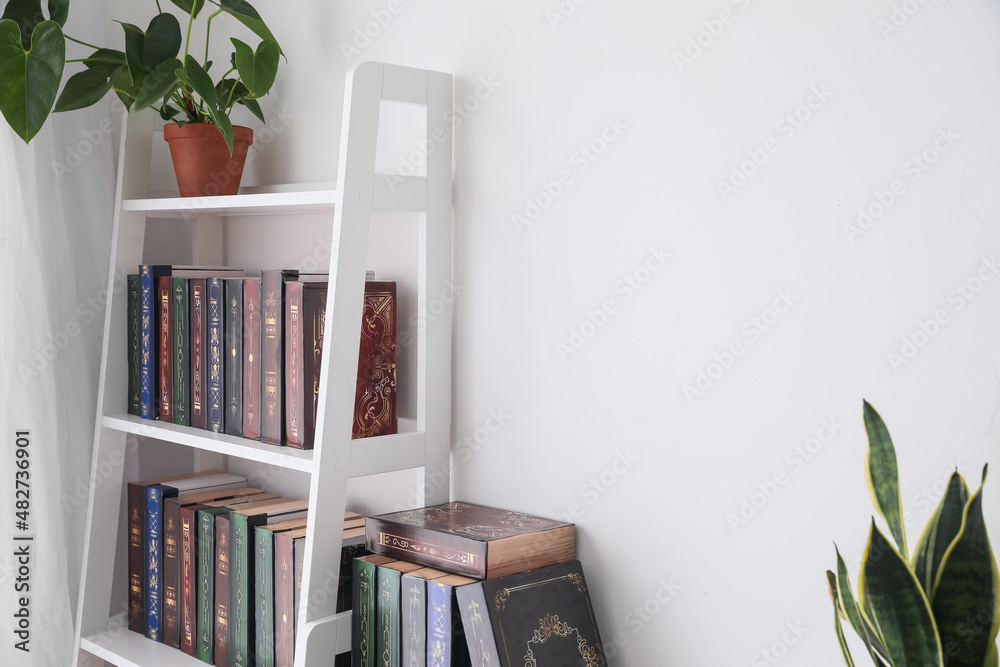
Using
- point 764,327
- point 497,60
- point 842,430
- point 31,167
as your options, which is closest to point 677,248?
point 764,327

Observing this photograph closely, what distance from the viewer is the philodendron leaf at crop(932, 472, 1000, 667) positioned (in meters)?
0.70

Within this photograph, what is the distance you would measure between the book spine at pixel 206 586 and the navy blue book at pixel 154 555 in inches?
4.9

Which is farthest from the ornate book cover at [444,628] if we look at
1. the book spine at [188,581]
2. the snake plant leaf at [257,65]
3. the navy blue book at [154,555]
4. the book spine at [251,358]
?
the snake plant leaf at [257,65]

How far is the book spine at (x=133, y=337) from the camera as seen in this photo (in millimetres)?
1597

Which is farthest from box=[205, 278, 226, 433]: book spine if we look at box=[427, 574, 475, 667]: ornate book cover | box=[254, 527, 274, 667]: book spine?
box=[427, 574, 475, 667]: ornate book cover

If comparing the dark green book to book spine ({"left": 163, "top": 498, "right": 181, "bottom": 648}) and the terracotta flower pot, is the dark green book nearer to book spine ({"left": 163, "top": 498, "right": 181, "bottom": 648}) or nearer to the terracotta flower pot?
book spine ({"left": 163, "top": 498, "right": 181, "bottom": 648})

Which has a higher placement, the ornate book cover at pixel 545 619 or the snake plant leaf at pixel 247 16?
the snake plant leaf at pixel 247 16

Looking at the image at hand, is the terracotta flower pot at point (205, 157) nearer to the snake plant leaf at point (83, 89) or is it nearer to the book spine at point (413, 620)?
the snake plant leaf at point (83, 89)

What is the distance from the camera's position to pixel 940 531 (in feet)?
2.45

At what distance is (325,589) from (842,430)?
0.72 m

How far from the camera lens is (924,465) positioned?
0.91 m

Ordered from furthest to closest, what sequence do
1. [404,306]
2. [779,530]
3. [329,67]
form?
[329,67], [404,306], [779,530]

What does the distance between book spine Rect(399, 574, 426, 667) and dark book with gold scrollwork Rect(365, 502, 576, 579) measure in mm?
46

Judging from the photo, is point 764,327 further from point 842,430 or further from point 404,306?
point 404,306
